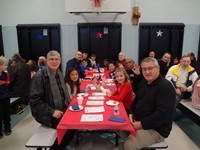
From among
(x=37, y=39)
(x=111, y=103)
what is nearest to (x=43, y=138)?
(x=111, y=103)

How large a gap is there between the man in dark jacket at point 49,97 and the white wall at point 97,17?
15.1 ft

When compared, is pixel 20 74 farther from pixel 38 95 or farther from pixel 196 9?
pixel 196 9

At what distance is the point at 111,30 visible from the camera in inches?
269

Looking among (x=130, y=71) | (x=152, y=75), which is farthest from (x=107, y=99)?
(x=130, y=71)

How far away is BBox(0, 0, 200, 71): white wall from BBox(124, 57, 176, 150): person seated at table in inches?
195

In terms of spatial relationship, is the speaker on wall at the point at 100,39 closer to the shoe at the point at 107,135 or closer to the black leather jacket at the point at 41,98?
the shoe at the point at 107,135

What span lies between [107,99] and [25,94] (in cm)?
267

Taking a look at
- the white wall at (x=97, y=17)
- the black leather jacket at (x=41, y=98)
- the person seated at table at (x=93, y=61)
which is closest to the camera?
the black leather jacket at (x=41, y=98)

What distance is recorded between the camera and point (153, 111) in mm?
2209

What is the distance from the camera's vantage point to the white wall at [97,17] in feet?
22.2

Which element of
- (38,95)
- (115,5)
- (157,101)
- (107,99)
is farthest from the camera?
(115,5)

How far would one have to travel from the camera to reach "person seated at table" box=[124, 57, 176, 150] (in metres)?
2.08

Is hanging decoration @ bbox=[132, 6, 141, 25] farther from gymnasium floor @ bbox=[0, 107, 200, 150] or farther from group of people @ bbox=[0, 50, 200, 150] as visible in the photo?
group of people @ bbox=[0, 50, 200, 150]

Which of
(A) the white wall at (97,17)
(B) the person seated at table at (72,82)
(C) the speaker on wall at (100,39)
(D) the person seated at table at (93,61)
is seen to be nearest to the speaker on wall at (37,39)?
(A) the white wall at (97,17)
